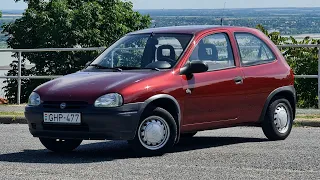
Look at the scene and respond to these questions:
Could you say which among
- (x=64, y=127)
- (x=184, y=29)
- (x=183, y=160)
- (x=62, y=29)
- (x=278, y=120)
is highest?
(x=184, y=29)

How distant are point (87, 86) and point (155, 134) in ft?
3.03

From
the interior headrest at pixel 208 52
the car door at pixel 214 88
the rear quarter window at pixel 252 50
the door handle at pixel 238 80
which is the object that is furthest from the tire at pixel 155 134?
the rear quarter window at pixel 252 50

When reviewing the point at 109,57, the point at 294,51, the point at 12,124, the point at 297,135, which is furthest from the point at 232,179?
the point at 294,51

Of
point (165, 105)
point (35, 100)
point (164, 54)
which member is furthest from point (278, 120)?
point (35, 100)

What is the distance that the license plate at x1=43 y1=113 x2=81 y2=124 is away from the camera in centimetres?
1217

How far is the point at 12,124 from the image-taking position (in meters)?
17.8

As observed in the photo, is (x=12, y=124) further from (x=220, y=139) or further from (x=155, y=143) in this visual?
(x=155, y=143)

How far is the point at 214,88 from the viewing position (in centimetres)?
1312

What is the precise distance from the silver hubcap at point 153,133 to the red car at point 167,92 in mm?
11

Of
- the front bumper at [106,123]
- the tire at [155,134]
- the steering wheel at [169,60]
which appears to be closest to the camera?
the front bumper at [106,123]

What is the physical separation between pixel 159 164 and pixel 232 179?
146 centimetres

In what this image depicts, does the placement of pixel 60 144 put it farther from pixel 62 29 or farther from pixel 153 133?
pixel 62 29

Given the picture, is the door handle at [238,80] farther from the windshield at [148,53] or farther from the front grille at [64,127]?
the front grille at [64,127]

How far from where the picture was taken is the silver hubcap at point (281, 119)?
46.5 feet
